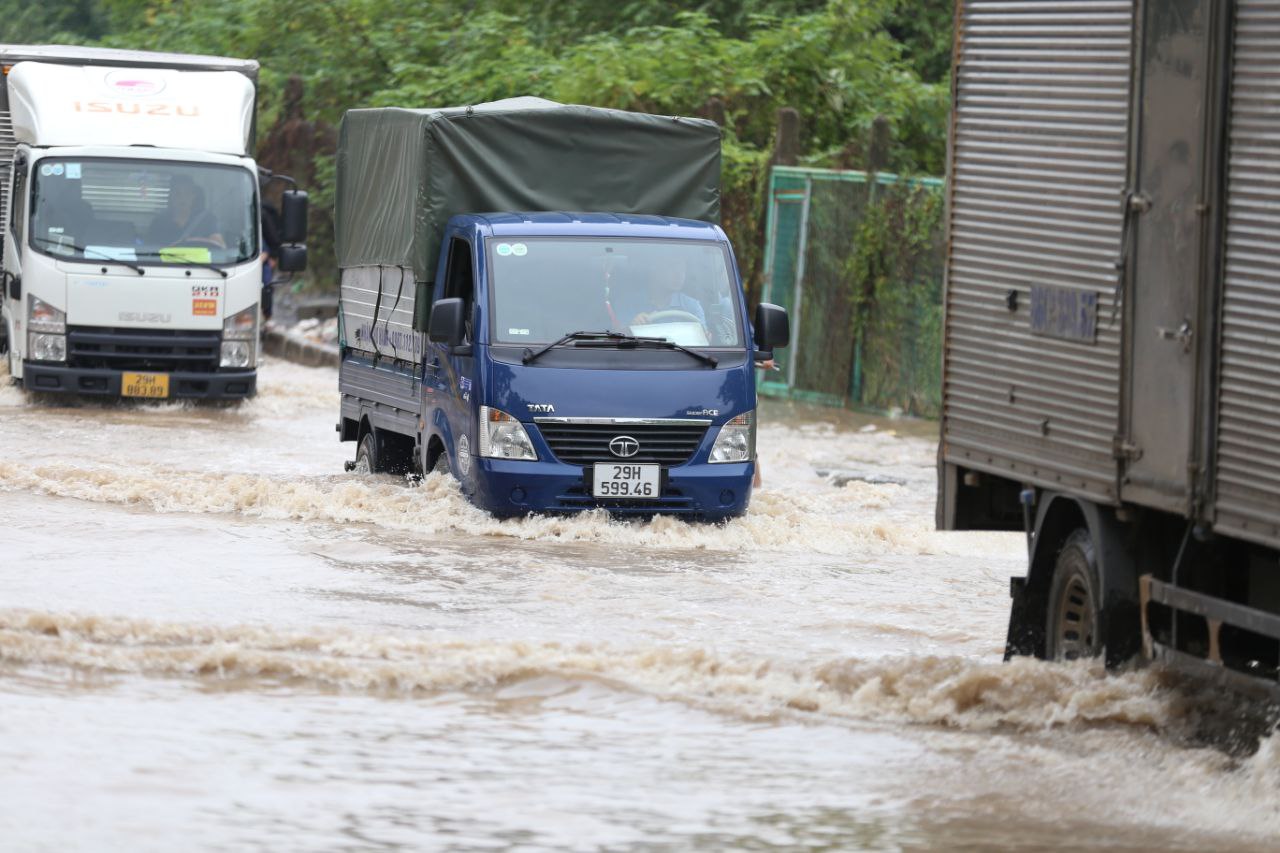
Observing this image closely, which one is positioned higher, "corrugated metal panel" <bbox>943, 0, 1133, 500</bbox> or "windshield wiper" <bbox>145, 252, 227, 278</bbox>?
"corrugated metal panel" <bbox>943, 0, 1133, 500</bbox>

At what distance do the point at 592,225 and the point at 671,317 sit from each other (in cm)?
84

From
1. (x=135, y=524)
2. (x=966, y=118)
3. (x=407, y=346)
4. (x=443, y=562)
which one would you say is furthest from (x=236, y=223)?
(x=966, y=118)

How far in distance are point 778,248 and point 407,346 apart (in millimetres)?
8839

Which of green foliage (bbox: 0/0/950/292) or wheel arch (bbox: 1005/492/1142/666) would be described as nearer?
wheel arch (bbox: 1005/492/1142/666)

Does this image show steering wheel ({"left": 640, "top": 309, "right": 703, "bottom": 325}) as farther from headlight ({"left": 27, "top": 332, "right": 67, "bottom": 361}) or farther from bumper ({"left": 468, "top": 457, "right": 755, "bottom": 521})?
headlight ({"left": 27, "top": 332, "right": 67, "bottom": 361})

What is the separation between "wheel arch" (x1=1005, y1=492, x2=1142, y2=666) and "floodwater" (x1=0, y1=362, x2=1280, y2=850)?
0.61 feet

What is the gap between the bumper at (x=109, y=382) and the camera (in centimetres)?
2025

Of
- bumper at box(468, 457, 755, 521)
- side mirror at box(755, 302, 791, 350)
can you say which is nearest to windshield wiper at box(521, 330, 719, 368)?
side mirror at box(755, 302, 791, 350)

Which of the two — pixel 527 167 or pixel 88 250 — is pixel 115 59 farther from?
pixel 527 167

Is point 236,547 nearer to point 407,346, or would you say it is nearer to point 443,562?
point 443,562

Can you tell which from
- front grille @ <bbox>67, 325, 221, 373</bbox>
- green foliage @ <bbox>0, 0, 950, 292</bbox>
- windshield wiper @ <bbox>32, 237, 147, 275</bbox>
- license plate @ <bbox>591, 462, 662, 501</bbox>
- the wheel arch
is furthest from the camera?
green foliage @ <bbox>0, 0, 950, 292</bbox>

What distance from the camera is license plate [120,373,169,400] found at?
2047 centimetres

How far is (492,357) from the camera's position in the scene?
517 inches

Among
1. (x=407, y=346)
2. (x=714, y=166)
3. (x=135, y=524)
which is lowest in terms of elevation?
(x=135, y=524)
